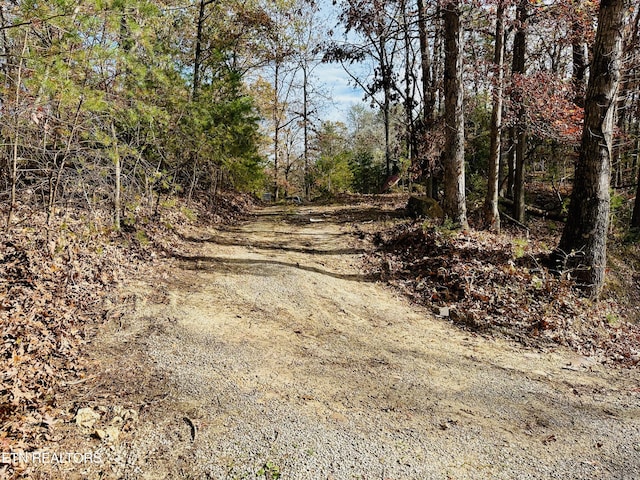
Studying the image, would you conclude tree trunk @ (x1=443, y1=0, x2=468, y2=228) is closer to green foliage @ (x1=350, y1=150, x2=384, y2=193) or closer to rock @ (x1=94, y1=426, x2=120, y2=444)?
rock @ (x1=94, y1=426, x2=120, y2=444)

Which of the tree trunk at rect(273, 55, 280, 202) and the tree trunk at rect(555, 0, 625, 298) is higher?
the tree trunk at rect(273, 55, 280, 202)

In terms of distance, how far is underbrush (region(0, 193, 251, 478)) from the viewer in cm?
282

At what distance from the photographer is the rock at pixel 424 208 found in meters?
9.35

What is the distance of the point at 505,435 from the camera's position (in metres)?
3.01

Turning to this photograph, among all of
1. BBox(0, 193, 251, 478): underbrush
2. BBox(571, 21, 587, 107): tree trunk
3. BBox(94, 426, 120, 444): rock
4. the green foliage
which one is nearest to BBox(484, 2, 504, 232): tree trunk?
BBox(571, 21, 587, 107): tree trunk

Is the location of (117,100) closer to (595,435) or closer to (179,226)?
(179,226)

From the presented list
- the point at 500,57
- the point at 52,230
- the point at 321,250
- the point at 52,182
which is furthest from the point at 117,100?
the point at 500,57

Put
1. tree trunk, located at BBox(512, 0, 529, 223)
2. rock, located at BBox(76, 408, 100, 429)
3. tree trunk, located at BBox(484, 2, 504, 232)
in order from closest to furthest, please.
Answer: rock, located at BBox(76, 408, 100, 429) → tree trunk, located at BBox(484, 2, 504, 232) → tree trunk, located at BBox(512, 0, 529, 223)

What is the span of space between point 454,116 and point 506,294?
397 cm

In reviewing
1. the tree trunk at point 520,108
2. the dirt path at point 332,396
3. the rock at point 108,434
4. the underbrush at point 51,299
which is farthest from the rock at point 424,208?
the rock at point 108,434

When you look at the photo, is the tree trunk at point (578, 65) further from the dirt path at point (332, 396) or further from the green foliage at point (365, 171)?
the green foliage at point (365, 171)

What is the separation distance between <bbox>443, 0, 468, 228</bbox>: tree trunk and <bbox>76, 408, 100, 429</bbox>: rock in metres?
7.06

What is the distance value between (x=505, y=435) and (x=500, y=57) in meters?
8.49

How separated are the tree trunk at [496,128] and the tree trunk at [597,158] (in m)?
2.71
